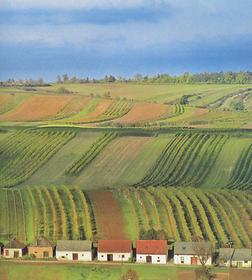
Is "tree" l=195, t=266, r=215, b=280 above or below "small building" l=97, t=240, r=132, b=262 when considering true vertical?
below

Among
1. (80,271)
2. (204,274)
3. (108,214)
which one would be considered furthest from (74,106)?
(204,274)

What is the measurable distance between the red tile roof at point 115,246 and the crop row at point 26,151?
8.31 ft

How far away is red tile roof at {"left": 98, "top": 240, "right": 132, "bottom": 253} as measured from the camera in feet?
41.7

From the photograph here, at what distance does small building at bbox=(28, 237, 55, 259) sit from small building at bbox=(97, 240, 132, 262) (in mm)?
674

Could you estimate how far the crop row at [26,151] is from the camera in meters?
15.0

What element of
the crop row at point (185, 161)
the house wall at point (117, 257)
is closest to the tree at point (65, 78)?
the crop row at point (185, 161)

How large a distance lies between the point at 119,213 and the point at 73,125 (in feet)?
9.67

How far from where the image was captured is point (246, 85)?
16812 millimetres

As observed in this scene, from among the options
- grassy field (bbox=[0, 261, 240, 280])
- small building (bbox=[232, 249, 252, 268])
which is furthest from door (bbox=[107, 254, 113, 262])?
small building (bbox=[232, 249, 252, 268])

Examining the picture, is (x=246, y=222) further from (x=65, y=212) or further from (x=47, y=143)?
(x=47, y=143)

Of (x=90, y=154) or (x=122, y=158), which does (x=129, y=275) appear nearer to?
(x=122, y=158)

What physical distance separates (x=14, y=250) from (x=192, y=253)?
8.13ft

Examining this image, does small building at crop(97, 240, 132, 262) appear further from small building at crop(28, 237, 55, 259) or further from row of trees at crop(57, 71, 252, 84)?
row of trees at crop(57, 71, 252, 84)

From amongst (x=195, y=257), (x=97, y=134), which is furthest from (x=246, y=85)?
(x=195, y=257)
